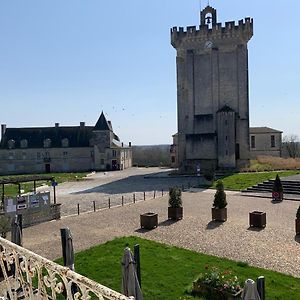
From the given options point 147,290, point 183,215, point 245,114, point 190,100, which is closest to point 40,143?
point 190,100

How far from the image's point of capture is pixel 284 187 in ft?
81.0

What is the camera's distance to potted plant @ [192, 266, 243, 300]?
7.46m

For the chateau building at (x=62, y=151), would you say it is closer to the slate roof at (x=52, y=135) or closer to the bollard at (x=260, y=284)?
the slate roof at (x=52, y=135)

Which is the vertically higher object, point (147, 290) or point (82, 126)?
point (82, 126)

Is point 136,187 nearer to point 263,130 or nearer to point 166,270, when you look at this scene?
point 166,270

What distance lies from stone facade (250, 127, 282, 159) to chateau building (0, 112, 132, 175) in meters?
22.8

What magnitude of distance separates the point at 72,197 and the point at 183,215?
11561 millimetres

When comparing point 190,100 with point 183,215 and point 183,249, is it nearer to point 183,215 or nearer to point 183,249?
point 183,215

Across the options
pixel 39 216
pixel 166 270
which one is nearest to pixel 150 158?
pixel 39 216

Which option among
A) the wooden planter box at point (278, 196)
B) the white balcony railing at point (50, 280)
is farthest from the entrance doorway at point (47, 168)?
the white balcony railing at point (50, 280)

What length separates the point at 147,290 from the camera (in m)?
8.34

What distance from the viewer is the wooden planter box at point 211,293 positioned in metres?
7.42

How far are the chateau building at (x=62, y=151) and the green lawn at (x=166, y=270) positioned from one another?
47710 millimetres

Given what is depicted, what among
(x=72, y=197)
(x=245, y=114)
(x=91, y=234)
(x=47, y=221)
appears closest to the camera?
(x=91, y=234)
